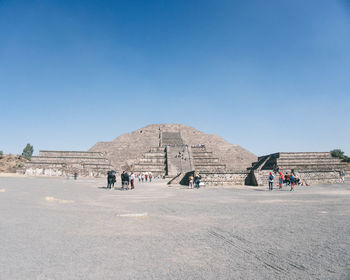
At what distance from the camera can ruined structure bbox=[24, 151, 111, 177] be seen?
123 feet

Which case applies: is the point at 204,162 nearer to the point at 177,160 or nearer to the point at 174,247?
the point at 177,160

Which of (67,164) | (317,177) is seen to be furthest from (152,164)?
(317,177)

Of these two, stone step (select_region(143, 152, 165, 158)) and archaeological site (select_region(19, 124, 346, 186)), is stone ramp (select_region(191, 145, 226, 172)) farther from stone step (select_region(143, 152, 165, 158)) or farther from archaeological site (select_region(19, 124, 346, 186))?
stone step (select_region(143, 152, 165, 158))

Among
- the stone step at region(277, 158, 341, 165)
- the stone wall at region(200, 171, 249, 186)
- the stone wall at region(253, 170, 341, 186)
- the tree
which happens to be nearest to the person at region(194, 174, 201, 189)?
the stone wall at region(200, 171, 249, 186)

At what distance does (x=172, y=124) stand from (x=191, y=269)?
60804mm

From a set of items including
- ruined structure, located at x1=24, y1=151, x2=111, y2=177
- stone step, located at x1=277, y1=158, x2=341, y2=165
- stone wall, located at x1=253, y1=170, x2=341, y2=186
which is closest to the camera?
stone wall, located at x1=253, y1=170, x2=341, y2=186

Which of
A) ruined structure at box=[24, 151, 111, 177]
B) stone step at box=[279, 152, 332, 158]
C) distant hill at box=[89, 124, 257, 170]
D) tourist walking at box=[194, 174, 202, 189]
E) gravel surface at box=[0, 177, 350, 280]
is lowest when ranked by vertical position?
gravel surface at box=[0, 177, 350, 280]

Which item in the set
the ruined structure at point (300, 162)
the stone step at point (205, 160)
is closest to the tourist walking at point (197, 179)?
the ruined structure at point (300, 162)

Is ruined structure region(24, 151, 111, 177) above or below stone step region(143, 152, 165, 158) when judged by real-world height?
below

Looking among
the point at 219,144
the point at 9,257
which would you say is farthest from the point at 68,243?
the point at 219,144

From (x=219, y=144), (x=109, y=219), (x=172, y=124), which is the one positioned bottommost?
(x=109, y=219)

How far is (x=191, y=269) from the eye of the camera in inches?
123

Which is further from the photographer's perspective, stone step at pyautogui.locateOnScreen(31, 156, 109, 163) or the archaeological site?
stone step at pyautogui.locateOnScreen(31, 156, 109, 163)

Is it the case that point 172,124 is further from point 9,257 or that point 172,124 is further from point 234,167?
point 9,257
